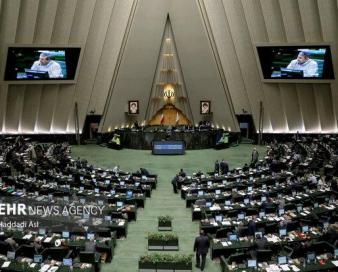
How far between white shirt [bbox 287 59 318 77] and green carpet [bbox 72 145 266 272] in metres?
6.92

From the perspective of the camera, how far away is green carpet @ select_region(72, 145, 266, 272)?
49.5 feet

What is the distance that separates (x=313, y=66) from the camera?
35156 mm

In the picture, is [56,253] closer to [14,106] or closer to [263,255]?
[263,255]

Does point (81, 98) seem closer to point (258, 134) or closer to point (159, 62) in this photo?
point (159, 62)

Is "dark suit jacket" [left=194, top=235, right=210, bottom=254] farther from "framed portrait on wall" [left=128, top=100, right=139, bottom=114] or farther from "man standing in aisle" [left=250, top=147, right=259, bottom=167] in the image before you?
"framed portrait on wall" [left=128, top=100, right=139, bottom=114]

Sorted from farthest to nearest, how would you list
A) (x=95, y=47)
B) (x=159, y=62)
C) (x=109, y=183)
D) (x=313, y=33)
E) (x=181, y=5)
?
(x=159, y=62) < (x=181, y=5) < (x=95, y=47) < (x=313, y=33) < (x=109, y=183)

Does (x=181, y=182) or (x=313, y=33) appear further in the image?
(x=313, y=33)

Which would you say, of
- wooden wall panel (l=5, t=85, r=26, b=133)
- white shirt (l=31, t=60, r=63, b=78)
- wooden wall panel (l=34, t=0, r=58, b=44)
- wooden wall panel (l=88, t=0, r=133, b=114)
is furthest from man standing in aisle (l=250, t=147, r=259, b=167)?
wooden wall panel (l=5, t=85, r=26, b=133)

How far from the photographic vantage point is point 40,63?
1398 inches

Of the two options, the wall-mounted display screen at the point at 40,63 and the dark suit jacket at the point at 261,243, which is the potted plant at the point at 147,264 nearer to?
the dark suit jacket at the point at 261,243

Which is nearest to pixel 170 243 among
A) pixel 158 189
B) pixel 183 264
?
pixel 183 264

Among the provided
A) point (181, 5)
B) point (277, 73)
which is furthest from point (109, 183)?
point (181, 5)

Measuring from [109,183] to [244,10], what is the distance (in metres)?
19.6

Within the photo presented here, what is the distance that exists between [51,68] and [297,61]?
18801mm
